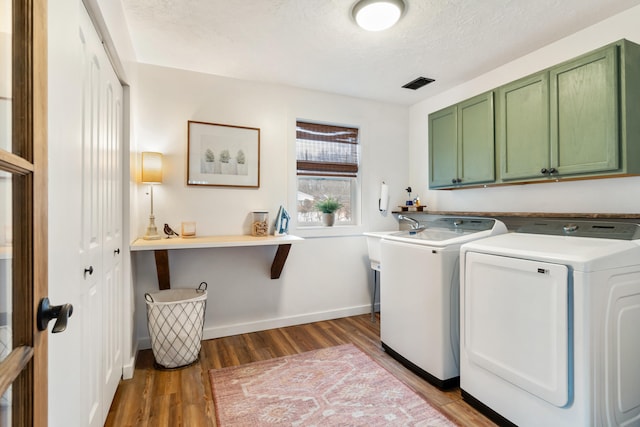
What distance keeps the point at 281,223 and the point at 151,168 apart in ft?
3.79

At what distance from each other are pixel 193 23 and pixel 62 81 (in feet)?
4.85

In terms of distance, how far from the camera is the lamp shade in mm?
2373

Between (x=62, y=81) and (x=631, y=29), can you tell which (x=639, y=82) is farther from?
(x=62, y=81)

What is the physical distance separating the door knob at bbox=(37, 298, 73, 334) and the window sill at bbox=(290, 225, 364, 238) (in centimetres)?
241

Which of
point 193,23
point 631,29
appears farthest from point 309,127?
point 631,29

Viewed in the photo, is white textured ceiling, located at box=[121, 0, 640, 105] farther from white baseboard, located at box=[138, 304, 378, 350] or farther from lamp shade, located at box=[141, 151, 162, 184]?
white baseboard, located at box=[138, 304, 378, 350]

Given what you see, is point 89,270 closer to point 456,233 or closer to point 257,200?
point 257,200

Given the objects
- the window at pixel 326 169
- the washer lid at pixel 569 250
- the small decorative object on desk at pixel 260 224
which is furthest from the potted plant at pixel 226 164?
the washer lid at pixel 569 250

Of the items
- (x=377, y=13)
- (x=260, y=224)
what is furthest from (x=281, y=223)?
(x=377, y=13)

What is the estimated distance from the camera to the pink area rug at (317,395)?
1.71 m

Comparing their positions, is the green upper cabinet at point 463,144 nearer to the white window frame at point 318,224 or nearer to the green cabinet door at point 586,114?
the green cabinet door at point 586,114

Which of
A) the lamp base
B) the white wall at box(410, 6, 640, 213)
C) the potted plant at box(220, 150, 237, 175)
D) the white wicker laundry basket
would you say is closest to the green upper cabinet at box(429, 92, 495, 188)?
the white wall at box(410, 6, 640, 213)

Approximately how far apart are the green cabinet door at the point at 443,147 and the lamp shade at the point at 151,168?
2433 mm

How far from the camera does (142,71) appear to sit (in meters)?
A: 2.58
